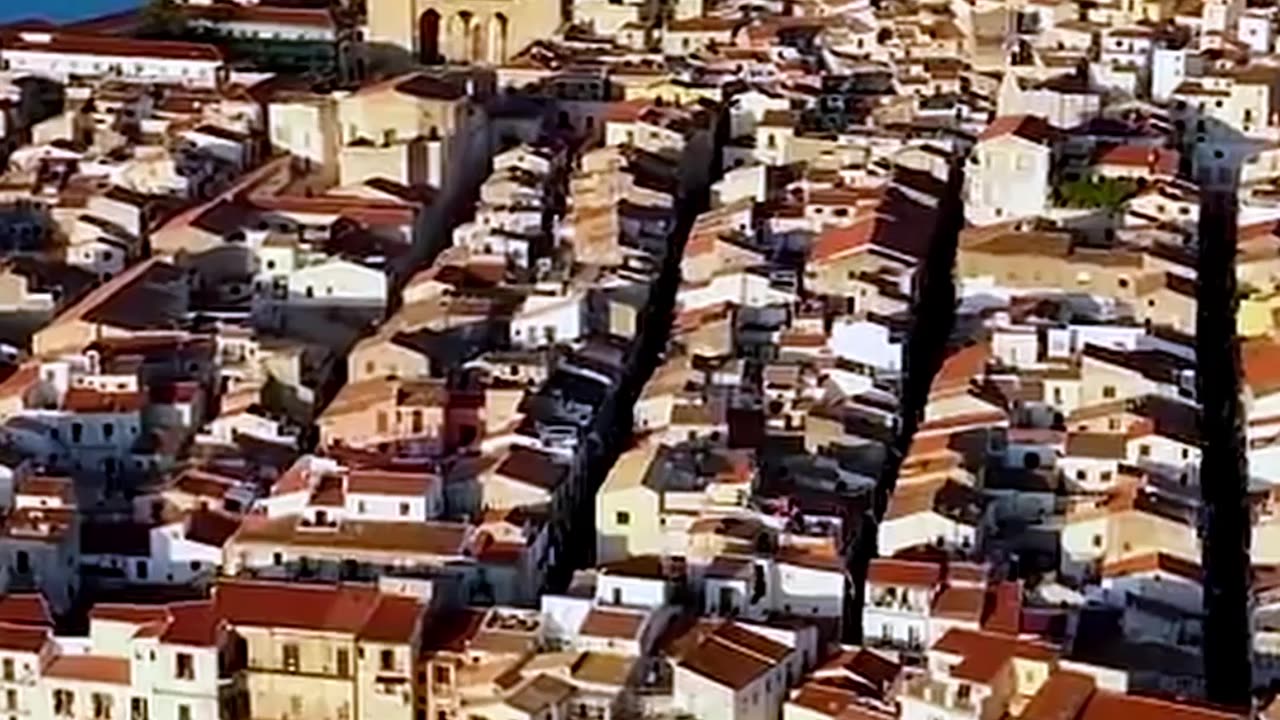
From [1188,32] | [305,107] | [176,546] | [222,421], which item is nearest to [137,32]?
[305,107]

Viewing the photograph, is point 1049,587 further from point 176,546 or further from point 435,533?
point 176,546

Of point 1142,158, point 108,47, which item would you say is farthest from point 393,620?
point 108,47

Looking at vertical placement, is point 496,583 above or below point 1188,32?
below

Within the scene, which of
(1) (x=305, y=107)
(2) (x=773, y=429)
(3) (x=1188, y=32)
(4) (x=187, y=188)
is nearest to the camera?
(2) (x=773, y=429)

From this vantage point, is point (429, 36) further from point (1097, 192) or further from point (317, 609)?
point (317, 609)

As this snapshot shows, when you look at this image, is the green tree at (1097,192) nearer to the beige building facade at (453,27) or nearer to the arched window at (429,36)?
the beige building facade at (453,27)

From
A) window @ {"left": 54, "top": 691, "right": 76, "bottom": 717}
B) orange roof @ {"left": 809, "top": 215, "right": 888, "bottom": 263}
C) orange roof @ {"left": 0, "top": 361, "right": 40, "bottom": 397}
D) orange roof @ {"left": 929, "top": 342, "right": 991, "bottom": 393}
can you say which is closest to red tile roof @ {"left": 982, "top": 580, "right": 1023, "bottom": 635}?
orange roof @ {"left": 929, "top": 342, "right": 991, "bottom": 393}

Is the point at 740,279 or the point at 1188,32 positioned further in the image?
the point at 1188,32

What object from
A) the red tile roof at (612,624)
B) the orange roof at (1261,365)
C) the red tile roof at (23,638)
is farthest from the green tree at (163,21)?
the red tile roof at (612,624)
